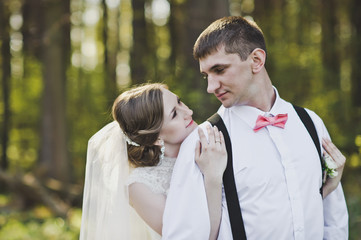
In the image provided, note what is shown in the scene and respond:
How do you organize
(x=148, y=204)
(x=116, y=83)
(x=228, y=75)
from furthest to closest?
(x=116, y=83) < (x=148, y=204) < (x=228, y=75)

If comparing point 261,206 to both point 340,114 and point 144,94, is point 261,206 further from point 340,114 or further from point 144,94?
point 340,114

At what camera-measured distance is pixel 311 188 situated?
2725 mm

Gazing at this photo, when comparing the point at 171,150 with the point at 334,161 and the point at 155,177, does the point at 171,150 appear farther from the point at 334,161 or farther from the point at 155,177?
the point at 334,161

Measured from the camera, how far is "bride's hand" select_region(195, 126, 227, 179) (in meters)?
2.61

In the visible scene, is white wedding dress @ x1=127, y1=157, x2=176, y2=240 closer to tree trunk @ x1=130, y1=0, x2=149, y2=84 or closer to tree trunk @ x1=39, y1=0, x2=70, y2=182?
tree trunk @ x1=130, y1=0, x2=149, y2=84

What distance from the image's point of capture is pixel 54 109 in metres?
12.1

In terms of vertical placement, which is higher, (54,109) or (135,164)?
(135,164)

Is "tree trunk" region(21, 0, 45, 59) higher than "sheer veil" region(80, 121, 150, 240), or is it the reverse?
"tree trunk" region(21, 0, 45, 59)

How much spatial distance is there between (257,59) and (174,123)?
0.73 metres

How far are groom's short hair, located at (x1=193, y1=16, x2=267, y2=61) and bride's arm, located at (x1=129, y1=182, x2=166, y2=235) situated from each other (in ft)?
3.27

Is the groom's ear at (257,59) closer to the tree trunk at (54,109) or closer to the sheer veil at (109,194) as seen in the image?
the sheer veil at (109,194)

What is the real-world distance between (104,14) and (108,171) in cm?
1476

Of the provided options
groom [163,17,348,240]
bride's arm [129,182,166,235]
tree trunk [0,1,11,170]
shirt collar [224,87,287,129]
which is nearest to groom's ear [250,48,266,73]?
groom [163,17,348,240]

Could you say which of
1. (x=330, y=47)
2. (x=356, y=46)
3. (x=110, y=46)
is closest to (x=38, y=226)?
(x=356, y=46)
